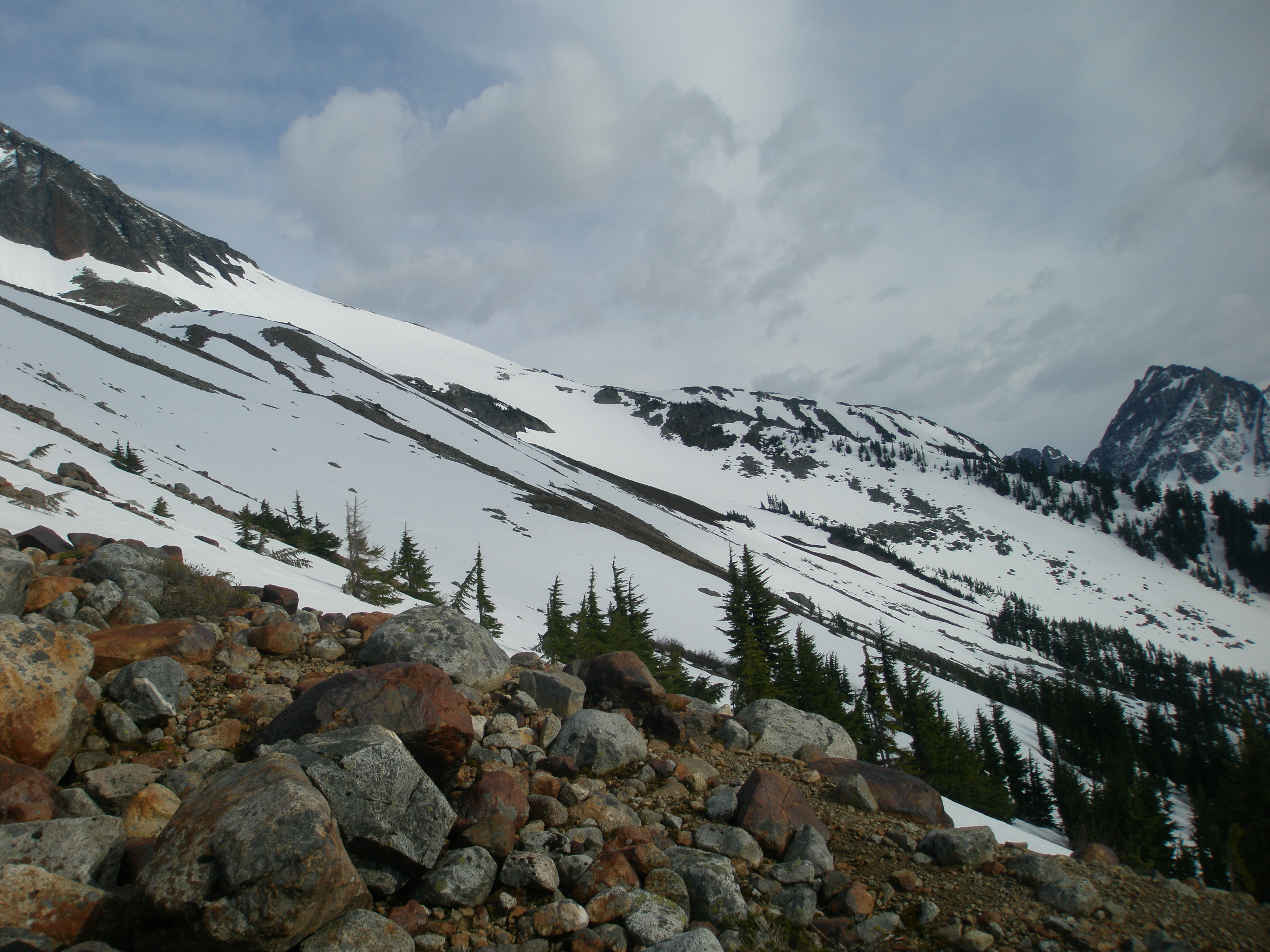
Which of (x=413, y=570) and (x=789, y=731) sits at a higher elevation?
(x=413, y=570)

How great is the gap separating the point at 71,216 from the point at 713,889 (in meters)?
168

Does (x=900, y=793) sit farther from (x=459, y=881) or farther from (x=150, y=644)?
(x=150, y=644)

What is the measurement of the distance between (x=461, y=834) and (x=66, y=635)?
13.3 ft

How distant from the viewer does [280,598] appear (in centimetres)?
1102

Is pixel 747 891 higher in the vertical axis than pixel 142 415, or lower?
lower

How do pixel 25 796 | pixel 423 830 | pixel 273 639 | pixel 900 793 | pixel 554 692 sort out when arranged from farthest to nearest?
pixel 554 692, pixel 273 639, pixel 900 793, pixel 423 830, pixel 25 796

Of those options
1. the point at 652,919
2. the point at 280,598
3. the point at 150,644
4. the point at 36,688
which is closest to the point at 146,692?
the point at 36,688

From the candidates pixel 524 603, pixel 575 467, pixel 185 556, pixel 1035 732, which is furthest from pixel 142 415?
pixel 1035 732

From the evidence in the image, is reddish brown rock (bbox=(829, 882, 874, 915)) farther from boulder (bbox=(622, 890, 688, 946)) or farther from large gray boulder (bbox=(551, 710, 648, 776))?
large gray boulder (bbox=(551, 710, 648, 776))

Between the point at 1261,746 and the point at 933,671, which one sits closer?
the point at 1261,746

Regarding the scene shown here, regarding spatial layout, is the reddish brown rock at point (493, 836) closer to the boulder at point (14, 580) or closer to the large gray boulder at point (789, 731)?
the large gray boulder at point (789, 731)

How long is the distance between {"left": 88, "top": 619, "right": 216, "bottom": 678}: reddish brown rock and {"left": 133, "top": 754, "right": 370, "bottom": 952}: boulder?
365cm

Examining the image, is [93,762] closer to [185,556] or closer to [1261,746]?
[185,556]

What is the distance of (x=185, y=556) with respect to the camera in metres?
13.9
